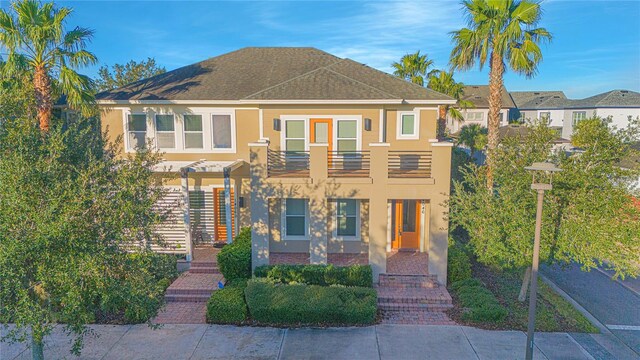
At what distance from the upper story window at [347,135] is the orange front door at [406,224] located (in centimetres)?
268

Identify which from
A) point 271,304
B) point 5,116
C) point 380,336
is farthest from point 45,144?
point 380,336

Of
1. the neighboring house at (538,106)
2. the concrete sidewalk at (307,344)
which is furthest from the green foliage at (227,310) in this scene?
the neighboring house at (538,106)

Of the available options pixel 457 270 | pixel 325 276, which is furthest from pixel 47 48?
pixel 457 270

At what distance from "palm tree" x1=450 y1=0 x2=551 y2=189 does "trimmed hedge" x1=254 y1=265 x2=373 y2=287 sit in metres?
7.30

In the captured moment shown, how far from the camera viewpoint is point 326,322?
35.7 ft

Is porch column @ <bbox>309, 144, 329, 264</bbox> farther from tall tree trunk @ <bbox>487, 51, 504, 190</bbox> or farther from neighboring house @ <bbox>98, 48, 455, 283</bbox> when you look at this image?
tall tree trunk @ <bbox>487, 51, 504, 190</bbox>

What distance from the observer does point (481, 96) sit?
51.8 m

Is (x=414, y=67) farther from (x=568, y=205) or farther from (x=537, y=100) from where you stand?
(x=537, y=100)

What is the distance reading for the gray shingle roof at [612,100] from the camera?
131 ft

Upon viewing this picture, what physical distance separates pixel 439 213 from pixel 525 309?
12.3ft

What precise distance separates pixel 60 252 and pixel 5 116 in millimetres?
3192

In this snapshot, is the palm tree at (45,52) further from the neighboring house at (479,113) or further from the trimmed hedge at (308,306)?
the neighboring house at (479,113)

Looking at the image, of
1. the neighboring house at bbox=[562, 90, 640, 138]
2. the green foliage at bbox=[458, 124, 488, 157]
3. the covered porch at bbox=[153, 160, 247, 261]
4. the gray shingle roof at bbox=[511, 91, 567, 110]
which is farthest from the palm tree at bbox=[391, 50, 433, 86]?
the gray shingle roof at bbox=[511, 91, 567, 110]

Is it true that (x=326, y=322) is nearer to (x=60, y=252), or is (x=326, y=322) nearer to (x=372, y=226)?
(x=372, y=226)
